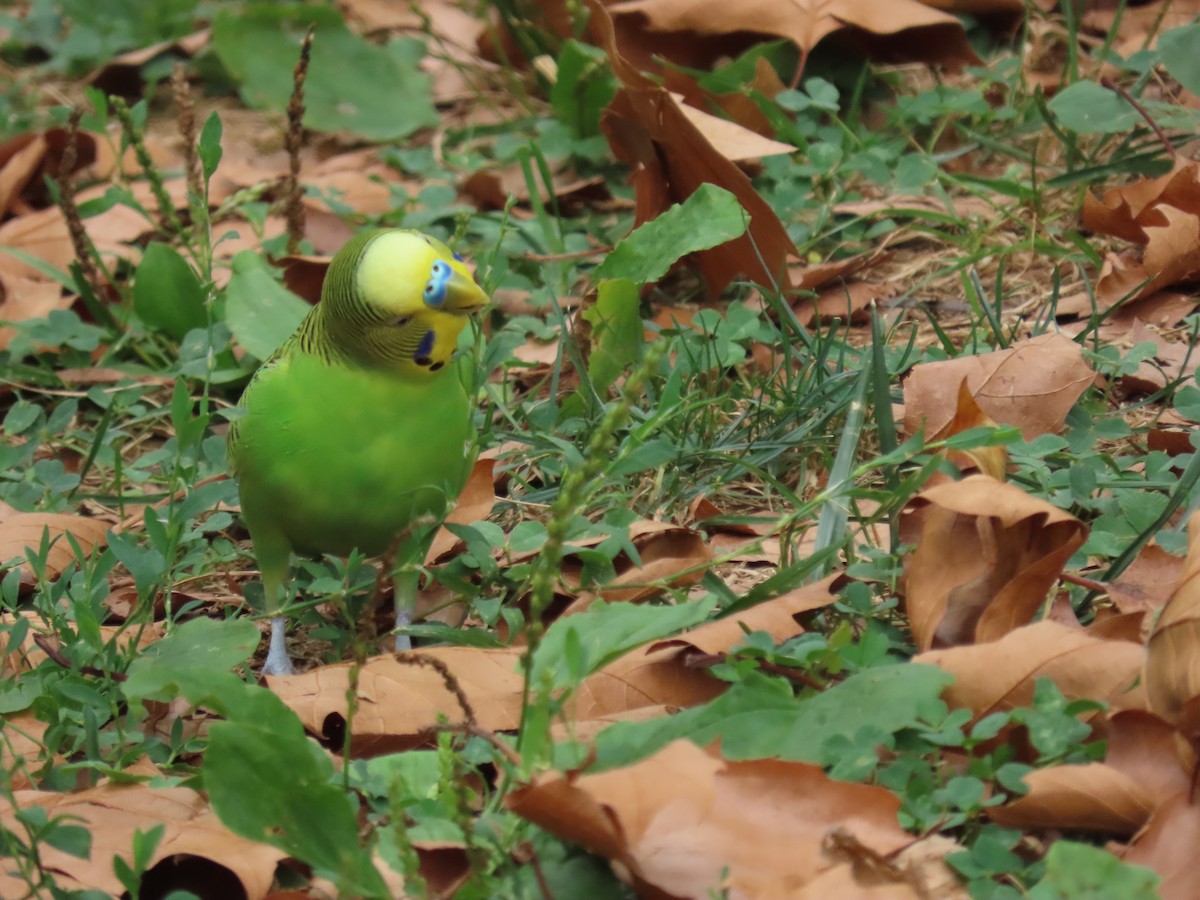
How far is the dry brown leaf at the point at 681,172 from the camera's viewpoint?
3.21 metres

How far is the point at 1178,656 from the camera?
6.12ft

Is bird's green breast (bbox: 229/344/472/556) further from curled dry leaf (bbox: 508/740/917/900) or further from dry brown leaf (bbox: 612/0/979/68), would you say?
dry brown leaf (bbox: 612/0/979/68)

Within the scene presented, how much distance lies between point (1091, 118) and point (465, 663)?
1.96 m

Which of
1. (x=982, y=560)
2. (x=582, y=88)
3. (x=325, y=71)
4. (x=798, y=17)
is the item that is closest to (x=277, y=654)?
(x=982, y=560)

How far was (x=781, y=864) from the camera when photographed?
171cm

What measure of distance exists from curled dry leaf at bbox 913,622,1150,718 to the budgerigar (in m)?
0.94

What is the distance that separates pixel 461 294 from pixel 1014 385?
1.00 m

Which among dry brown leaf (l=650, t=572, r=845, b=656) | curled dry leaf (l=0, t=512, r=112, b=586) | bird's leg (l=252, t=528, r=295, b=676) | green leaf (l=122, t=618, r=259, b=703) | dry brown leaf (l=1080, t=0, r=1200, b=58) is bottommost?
curled dry leaf (l=0, t=512, r=112, b=586)

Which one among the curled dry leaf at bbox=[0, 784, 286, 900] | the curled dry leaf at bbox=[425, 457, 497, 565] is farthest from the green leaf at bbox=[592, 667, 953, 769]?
the curled dry leaf at bbox=[425, 457, 497, 565]

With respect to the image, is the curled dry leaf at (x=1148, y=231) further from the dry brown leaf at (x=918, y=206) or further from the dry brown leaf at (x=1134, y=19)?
the dry brown leaf at (x=1134, y=19)

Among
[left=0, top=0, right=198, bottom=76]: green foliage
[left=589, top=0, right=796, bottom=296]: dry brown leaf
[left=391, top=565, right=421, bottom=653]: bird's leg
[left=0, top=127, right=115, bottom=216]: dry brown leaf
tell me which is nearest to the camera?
[left=391, top=565, right=421, bottom=653]: bird's leg

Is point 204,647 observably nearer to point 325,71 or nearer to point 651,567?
point 651,567

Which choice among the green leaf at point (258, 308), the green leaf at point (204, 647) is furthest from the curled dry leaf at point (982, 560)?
the green leaf at point (258, 308)

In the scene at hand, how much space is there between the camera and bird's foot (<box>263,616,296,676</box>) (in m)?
2.55
